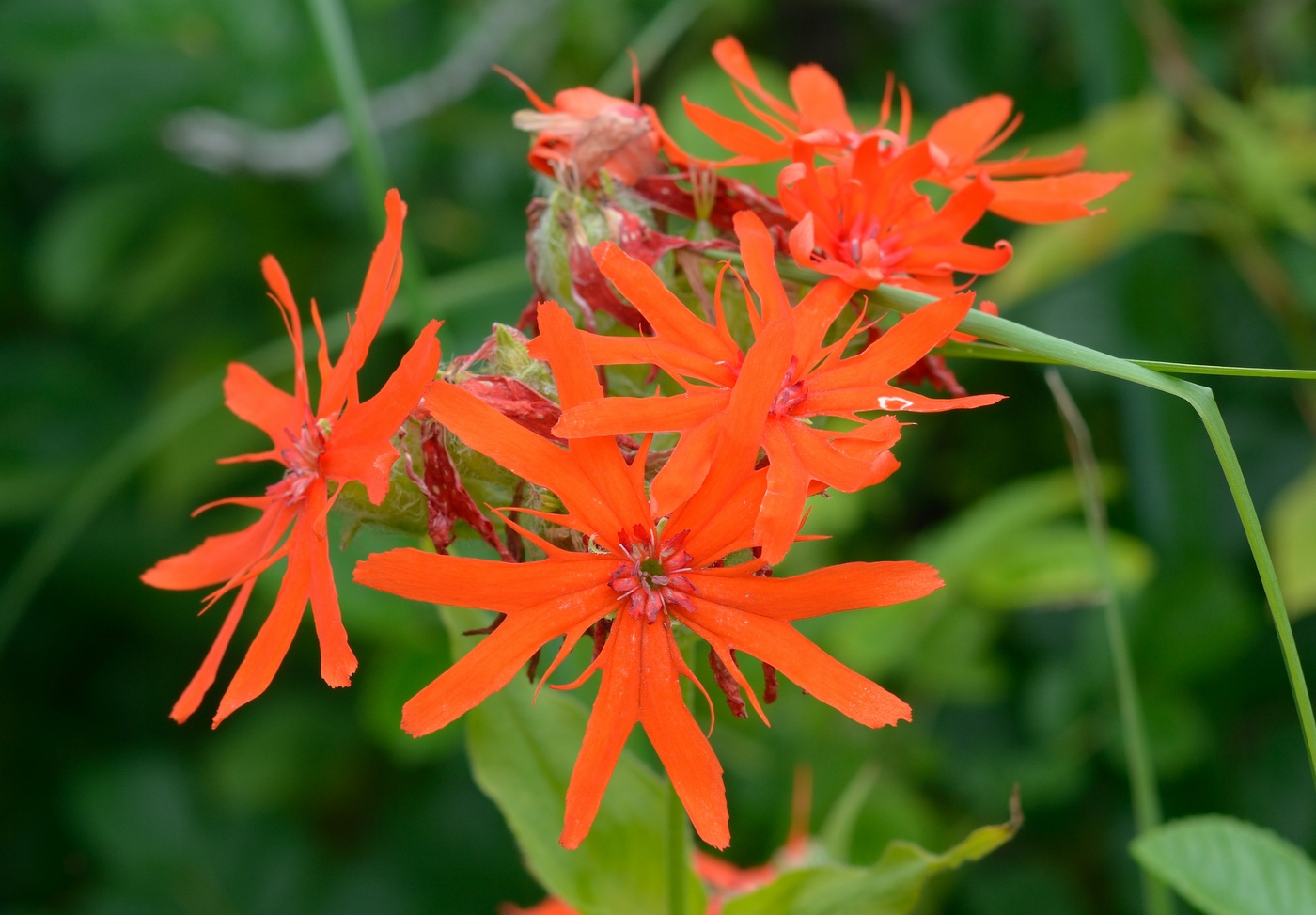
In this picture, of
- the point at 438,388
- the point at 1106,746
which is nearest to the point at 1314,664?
the point at 1106,746

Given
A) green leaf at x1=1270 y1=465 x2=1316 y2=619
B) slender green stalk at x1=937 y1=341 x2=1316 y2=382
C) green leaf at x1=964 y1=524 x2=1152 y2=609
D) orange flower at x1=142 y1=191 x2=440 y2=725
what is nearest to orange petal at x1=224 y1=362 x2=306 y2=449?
orange flower at x1=142 y1=191 x2=440 y2=725

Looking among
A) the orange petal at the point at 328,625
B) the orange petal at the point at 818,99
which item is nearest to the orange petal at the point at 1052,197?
the orange petal at the point at 818,99

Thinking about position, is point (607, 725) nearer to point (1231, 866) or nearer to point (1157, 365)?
point (1157, 365)

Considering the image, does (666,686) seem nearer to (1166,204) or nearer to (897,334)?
(897,334)

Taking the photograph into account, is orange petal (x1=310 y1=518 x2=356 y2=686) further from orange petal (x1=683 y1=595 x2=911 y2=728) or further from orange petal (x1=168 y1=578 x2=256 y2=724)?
orange petal (x1=683 y1=595 x2=911 y2=728)

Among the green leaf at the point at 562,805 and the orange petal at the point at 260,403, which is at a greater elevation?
the orange petal at the point at 260,403

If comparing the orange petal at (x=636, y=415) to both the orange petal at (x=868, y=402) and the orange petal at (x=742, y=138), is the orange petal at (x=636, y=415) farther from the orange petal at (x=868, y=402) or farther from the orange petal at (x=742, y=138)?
the orange petal at (x=742, y=138)
